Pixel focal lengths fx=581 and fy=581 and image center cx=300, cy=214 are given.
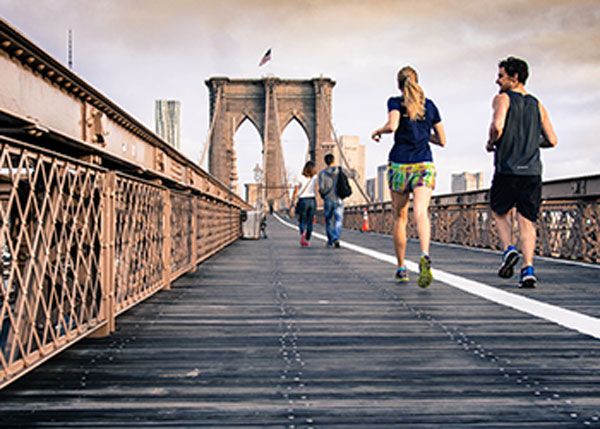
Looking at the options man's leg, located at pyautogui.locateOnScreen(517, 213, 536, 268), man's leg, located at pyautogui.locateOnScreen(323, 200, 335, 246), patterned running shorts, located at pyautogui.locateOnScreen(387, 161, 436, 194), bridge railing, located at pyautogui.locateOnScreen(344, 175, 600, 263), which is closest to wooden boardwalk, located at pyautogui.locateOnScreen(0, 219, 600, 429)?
man's leg, located at pyautogui.locateOnScreen(517, 213, 536, 268)

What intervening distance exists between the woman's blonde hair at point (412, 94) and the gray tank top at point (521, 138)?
60 centimetres

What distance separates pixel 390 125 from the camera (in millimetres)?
4109

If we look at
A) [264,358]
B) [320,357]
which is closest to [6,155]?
[264,358]

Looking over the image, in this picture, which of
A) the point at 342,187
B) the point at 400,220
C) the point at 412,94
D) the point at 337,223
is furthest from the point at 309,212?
the point at 412,94

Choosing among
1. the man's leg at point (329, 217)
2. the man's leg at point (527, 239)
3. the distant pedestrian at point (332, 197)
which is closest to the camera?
the man's leg at point (527, 239)

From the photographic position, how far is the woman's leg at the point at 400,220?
4.28 metres

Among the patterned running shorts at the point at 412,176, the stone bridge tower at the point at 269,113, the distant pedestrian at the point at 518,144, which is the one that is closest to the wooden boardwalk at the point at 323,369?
the distant pedestrian at the point at 518,144

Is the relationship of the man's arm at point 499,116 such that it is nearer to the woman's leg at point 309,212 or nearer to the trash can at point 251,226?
the woman's leg at point 309,212

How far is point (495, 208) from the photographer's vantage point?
4.19 meters

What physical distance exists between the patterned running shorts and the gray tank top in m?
0.50

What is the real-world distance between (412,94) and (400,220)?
0.94 m

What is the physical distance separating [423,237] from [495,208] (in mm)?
574

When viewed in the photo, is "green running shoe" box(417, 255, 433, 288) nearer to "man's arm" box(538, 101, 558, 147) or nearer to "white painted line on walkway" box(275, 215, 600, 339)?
"white painted line on walkway" box(275, 215, 600, 339)

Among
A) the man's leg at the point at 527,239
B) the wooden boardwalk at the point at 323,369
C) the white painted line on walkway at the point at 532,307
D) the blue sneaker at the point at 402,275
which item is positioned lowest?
the wooden boardwalk at the point at 323,369
